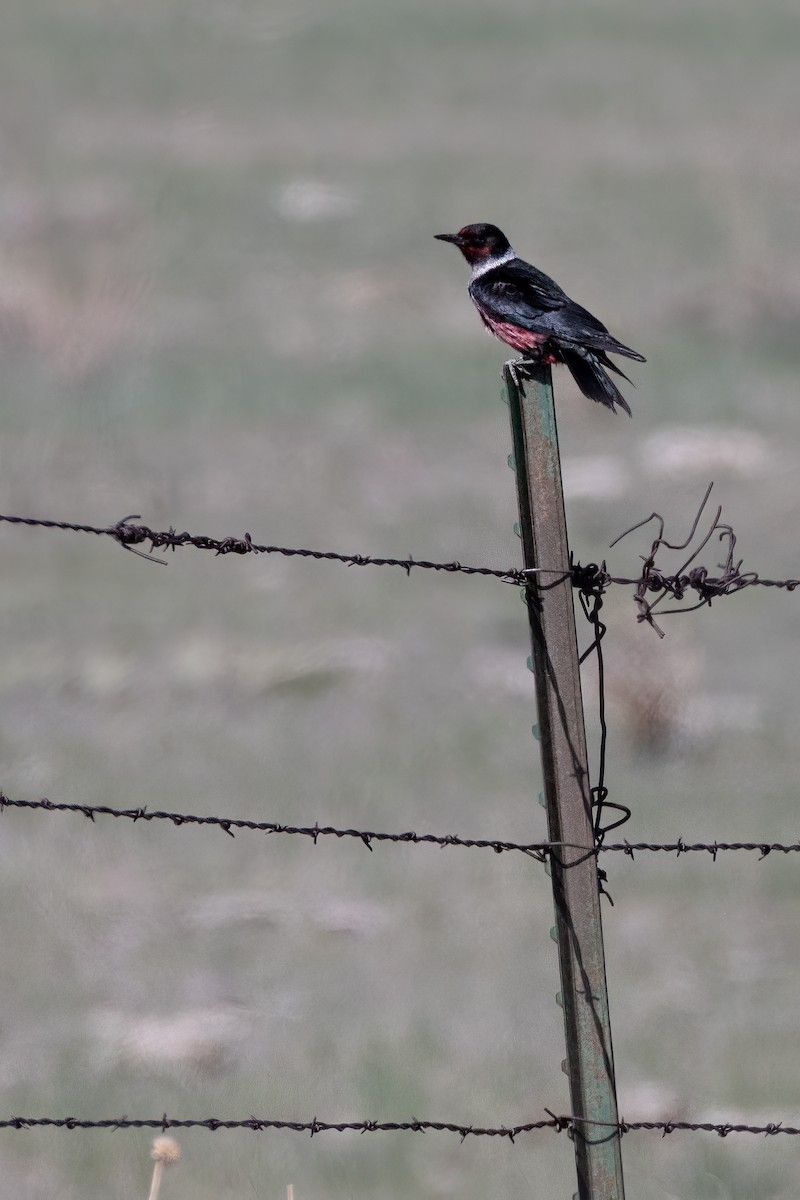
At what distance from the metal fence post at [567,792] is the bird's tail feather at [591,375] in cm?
95

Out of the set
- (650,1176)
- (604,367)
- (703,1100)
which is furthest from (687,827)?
(604,367)

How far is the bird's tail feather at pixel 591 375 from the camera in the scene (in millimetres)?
4160

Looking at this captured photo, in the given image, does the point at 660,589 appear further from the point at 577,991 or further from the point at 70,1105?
the point at 70,1105

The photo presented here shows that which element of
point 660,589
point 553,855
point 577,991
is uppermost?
point 660,589

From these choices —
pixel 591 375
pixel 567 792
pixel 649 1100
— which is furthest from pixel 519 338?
pixel 649 1100

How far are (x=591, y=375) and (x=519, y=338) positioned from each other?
232 millimetres

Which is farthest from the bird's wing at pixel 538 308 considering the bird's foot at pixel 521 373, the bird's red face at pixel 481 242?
the bird's foot at pixel 521 373

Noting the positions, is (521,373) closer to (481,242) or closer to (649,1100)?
(481,242)

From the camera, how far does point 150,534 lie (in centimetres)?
322

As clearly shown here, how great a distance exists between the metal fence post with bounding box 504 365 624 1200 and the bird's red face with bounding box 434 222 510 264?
2237 millimetres

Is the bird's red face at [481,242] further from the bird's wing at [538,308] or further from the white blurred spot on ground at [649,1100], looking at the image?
the white blurred spot on ground at [649,1100]

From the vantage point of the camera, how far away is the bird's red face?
539cm

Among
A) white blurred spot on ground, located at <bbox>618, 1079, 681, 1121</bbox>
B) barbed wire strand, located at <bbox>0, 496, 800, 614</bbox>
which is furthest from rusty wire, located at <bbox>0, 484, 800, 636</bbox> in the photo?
white blurred spot on ground, located at <bbox>618, 1079, 681, 1121</bbox>

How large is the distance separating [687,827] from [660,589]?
390 inches
